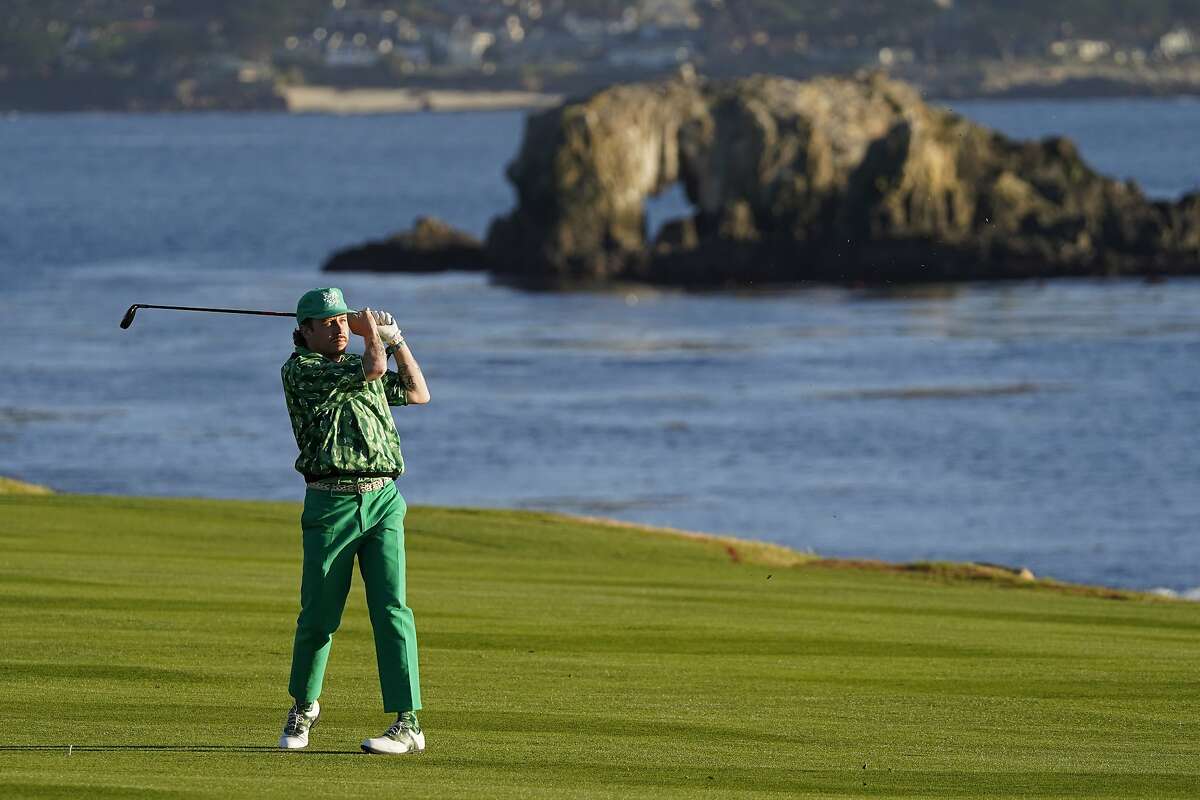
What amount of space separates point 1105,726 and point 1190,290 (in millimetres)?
83858

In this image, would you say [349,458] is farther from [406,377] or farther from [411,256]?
[411,256]

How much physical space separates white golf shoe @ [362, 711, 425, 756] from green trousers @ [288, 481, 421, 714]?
112 mm

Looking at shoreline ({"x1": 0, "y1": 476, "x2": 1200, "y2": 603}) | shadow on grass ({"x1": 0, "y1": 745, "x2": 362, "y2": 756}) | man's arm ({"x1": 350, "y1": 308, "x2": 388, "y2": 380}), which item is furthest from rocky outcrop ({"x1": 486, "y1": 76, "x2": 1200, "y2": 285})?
man's arm ({"x1": 350, "y1": 308, "x2": 388, "y2": 380})

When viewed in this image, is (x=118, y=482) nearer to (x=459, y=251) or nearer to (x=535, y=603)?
(x=535, y=603)

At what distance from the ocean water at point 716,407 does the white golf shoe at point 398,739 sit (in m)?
27.0

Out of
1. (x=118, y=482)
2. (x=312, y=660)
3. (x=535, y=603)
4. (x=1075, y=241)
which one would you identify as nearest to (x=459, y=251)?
(x=1075, y=241)

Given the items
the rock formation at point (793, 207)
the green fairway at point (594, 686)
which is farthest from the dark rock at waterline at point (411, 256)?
the green fairway at point (594, 686)

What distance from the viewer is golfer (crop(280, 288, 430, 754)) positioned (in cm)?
1041

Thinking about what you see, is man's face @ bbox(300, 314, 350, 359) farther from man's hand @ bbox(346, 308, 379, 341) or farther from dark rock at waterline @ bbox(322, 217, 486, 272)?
dark rock at waterline @ bbox(322, 217, 486, 272)

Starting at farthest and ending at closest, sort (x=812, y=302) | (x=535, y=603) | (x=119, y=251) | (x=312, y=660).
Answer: (x=119, y=251) → (x=812, y=302) → (x=535, y=603) → (x=312, y=660)

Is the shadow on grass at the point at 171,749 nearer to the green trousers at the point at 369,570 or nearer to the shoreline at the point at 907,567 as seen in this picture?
the green trousers at the point at 369,570

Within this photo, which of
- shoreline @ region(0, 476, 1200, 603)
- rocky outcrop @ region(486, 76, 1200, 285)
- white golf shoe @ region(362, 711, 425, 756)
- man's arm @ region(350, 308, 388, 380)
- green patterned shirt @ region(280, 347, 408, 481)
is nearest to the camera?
man's arm @ region(350, 308, 388, 380)

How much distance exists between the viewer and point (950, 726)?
1253 centimetres

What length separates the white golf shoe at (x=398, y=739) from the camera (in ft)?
35.5
